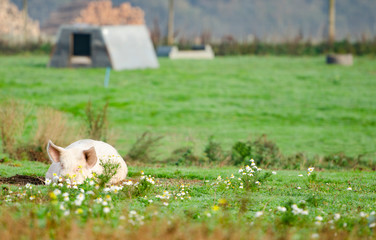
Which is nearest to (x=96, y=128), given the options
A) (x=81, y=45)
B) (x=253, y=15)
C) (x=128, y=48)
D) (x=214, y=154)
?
(x=214, y=154)

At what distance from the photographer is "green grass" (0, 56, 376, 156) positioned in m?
19.2

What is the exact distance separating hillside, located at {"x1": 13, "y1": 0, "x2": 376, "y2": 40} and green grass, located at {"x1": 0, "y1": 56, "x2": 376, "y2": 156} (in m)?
95.2

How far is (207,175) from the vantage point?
10.4 metres

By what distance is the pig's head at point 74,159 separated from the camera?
27.3 feet

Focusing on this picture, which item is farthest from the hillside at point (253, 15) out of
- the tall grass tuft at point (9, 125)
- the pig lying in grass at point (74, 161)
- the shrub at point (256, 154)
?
the pig lying in grass at point (74, 161)

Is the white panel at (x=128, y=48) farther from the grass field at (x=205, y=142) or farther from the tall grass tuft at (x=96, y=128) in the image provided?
the tall grass tuft at (x=96, y=128)

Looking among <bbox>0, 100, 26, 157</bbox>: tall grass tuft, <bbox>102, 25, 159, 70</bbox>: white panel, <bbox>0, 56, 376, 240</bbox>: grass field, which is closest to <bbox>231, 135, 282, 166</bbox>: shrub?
<bbox>0, 56, 376, 240</bbox>: grass field

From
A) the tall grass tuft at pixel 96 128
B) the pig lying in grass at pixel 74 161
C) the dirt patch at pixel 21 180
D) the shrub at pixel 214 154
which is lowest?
the shrub at pixel 214 154

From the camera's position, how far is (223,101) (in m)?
25.0

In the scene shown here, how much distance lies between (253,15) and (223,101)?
111810 mm

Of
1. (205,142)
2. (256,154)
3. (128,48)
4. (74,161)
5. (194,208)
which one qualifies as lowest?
(205,142)

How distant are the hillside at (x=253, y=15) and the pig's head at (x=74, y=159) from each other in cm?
11712

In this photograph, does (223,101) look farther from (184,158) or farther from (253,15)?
(253,15)

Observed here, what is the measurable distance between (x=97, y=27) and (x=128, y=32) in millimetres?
2586
